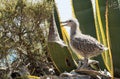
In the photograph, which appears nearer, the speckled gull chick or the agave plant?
the speckled gull chick

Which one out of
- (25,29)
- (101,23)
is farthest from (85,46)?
(25,29)

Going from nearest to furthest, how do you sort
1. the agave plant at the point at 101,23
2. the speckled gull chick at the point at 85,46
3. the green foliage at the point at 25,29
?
the speckled gull chick at the point at 85,46 → the agave plant at the point at 101,23 → the green foliage at the point at 25,29

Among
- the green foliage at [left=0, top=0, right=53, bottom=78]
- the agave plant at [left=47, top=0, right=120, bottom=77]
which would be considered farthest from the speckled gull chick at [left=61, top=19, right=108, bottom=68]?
the green foliage at [left=0, top=0, right=53, bottom=78]

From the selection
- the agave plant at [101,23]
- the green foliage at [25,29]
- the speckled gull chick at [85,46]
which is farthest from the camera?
the green foliage at [25,29]

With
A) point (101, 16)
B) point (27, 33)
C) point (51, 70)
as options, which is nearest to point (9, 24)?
point (27, 33)

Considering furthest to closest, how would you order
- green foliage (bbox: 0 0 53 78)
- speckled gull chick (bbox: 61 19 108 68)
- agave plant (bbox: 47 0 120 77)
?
1. green foliage (bbox: 0 0 53 78)
2. agave plant (bbox: 47 0 120 77)
3. speckled gull chick (bbox: 61 19 108 68)

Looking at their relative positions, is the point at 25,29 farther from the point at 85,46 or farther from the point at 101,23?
the point at 85,46

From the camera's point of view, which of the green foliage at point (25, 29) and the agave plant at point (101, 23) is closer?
the agave plant at point (101, 23)

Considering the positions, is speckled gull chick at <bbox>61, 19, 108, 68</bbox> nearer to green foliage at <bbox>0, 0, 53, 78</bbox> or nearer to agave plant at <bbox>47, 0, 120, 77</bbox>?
agave plant at <bbox>47, 0, 120, 77</bbox>

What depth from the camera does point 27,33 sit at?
5.11 m

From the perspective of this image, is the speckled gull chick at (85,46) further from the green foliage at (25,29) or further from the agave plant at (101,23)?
the green foliage at (25,29)

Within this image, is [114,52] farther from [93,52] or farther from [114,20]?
[93,52]

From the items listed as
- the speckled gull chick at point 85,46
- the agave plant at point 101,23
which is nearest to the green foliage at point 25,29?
the agave plant at point 101,23

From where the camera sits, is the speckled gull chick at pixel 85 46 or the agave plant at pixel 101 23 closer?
the speckled gull chick at pixel 85 46
